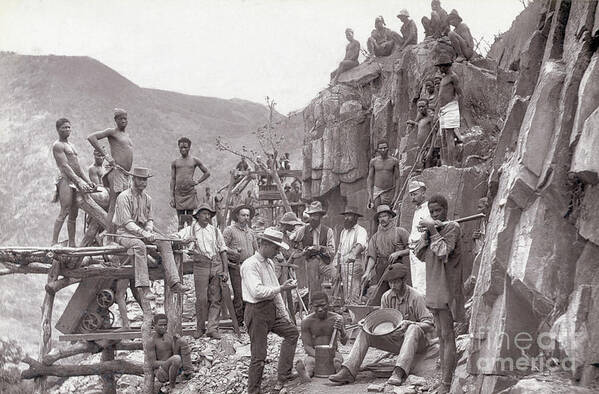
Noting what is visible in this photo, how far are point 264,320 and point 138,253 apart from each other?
2.81m

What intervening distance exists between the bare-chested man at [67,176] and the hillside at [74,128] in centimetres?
1622

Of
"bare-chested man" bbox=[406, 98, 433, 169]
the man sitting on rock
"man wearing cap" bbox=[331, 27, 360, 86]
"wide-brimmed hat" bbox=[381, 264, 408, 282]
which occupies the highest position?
"man wearing cap" bbox=[331, 27, 360, 86]

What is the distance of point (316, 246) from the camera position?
10.5 metres

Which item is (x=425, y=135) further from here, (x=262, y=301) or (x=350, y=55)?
(x=350, y=55)

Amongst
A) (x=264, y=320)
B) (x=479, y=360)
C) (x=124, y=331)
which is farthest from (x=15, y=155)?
(x=479, y=360)

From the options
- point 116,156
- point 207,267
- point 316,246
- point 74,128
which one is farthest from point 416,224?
point 74,128

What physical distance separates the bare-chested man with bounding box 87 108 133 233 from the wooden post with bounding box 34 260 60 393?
1181 millimetres

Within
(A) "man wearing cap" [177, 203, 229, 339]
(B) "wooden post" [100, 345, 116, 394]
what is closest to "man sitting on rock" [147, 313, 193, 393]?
(A) "man wearing cap" [177, 203, 229, 339]

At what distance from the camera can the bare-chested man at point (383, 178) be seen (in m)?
12.4

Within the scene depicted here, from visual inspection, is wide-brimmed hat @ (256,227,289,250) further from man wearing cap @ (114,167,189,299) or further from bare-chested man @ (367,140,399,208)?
bare-chested man @ (367,140,399,208)

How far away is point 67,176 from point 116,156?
0.81m

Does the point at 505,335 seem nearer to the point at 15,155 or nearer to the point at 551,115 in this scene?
the point at 551,115

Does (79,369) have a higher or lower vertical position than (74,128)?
lower

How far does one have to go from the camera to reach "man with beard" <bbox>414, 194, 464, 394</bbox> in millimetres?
6973
